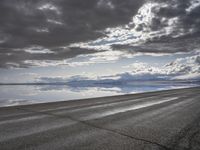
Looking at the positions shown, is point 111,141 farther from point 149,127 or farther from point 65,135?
point 149,127

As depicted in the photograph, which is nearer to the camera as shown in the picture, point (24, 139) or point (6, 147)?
point (6, 147)

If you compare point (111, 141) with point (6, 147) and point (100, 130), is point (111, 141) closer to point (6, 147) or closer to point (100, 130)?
point (100, 130)

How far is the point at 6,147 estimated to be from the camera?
195 inches

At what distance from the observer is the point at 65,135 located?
6.11 metres

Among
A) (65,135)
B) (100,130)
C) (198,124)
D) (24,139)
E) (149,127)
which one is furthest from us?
(198,124)

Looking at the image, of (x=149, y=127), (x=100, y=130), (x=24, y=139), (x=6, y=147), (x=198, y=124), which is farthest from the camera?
(x=198, y=124)

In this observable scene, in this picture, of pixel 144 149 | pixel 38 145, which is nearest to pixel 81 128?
pixel 38 145

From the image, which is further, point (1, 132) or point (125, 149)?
point (1, 132)

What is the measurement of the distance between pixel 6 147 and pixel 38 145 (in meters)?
0.68

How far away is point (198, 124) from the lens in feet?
27.3

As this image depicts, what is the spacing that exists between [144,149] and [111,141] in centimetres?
91

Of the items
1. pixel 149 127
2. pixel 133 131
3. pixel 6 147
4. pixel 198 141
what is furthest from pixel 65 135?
pixel 198 141

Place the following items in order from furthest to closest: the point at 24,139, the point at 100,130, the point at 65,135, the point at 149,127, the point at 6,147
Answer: the point at 149,127, the point at 100,130, the point at 65,135, the point at 24,139, the point at 6,147

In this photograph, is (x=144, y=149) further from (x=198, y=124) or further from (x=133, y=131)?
(x=198, y=124)
